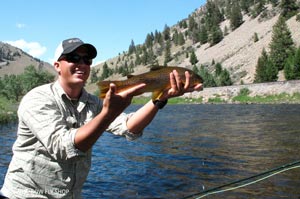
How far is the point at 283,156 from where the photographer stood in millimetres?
17219

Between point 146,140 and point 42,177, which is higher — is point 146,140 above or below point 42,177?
below

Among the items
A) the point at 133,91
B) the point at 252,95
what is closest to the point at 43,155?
the point at 133,91

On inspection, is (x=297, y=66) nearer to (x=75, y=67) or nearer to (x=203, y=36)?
(x=75, y=67)

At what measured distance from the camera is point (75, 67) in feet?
12.9

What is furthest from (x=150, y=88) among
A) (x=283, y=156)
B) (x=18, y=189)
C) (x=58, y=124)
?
(x=283, y=156)

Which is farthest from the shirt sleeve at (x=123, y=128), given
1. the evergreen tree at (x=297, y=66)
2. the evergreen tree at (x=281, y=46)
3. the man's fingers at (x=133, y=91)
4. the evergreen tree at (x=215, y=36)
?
the evergreen tree at (x=215, y=36)

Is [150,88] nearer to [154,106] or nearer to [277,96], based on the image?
[154,106]

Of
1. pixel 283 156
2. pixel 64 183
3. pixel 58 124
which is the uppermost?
pixel 58 124

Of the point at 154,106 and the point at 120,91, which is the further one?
the point at 154,106

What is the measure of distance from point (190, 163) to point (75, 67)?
13.8 m

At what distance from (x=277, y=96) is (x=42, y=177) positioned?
227 feet

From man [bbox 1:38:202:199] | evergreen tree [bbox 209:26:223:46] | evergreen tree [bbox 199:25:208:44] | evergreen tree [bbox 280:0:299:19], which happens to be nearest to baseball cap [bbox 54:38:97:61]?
man [bbox 1:38:202:199]

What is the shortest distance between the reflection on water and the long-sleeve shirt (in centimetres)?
827

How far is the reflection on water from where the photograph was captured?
42.0 ft
